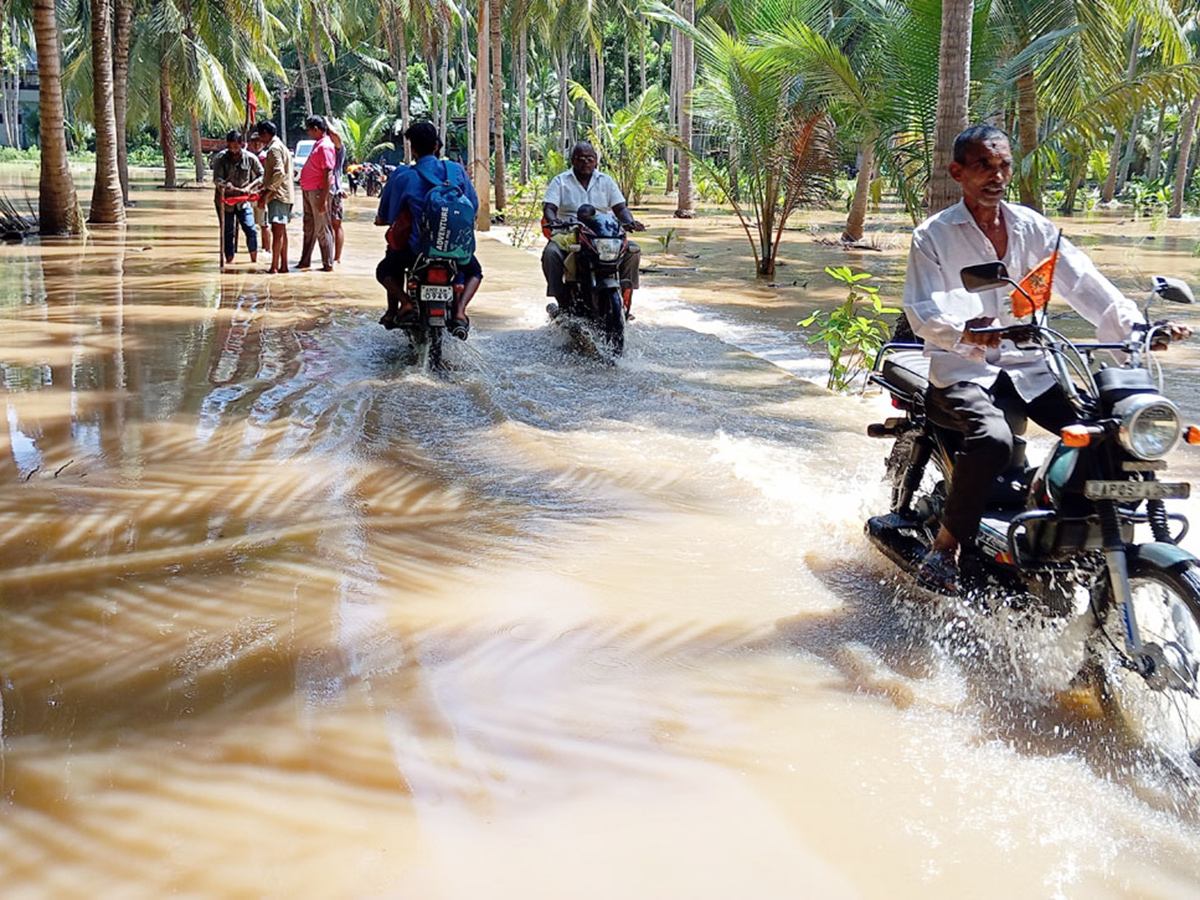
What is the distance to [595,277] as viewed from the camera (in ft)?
29.6

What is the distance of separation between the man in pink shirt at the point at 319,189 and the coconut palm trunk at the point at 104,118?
6161mm

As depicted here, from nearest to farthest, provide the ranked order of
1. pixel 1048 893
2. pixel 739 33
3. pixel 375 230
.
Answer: pixel 1048 893 < pixel 739 33 < pixel 375 230

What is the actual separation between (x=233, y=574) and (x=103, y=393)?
3.47 m

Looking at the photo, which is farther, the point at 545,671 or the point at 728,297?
the point at 728,297

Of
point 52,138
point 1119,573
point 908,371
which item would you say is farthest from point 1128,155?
point 1119,573

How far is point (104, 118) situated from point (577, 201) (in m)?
12.1

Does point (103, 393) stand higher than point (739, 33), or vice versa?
point (739, 33)

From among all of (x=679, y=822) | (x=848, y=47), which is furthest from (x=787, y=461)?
(x=848, y=47)

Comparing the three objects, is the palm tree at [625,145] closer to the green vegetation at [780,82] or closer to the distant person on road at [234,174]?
the green vegetation at [780,82]

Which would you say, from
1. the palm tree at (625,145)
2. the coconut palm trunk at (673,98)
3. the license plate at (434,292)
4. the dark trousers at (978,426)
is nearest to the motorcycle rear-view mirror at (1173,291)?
the dark trousers at (978,426)

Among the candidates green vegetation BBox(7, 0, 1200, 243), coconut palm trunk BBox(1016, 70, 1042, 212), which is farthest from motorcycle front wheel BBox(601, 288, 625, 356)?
coconut palm trunk BBox(1016, 70, 1042, 212)

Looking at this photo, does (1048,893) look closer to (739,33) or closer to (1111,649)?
(1111,649)

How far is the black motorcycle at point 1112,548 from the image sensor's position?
3178 millimetres

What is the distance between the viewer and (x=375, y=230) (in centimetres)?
2203
